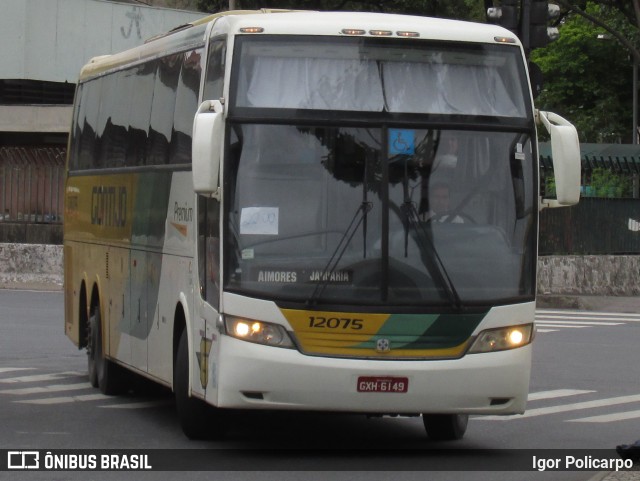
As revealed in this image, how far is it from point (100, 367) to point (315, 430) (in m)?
3.40

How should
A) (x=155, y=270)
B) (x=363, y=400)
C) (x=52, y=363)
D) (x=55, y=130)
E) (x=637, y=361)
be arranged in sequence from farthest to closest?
1. (x=55, y=130)
2. (x=637, y=361)
3. (x=52, y=363)
4. (x=155, y=270)
5. (x=363, y=400)

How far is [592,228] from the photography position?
103ft

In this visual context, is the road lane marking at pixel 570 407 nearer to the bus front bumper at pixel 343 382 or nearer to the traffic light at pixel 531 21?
the bus front bumper at pixel 343 382

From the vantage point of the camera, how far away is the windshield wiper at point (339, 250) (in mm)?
10133

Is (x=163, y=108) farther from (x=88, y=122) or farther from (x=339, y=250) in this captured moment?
(x=88, y=122)

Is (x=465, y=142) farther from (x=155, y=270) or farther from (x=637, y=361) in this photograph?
(x=637, y=361)

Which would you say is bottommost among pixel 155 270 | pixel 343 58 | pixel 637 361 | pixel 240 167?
pixel 637 361

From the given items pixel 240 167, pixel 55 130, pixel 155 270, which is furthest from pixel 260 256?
pixel 55 130

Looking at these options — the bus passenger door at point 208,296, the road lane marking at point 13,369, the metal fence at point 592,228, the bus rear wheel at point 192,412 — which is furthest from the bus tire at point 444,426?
the metal fence at point 592,228

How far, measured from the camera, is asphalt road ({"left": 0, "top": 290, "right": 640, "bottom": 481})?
33.3ft

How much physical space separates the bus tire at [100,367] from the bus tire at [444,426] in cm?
393

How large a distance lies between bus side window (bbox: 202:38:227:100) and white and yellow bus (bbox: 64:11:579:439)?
1.1 inches

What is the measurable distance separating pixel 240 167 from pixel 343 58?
A: 1.05m

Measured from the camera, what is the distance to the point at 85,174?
16.0 m
